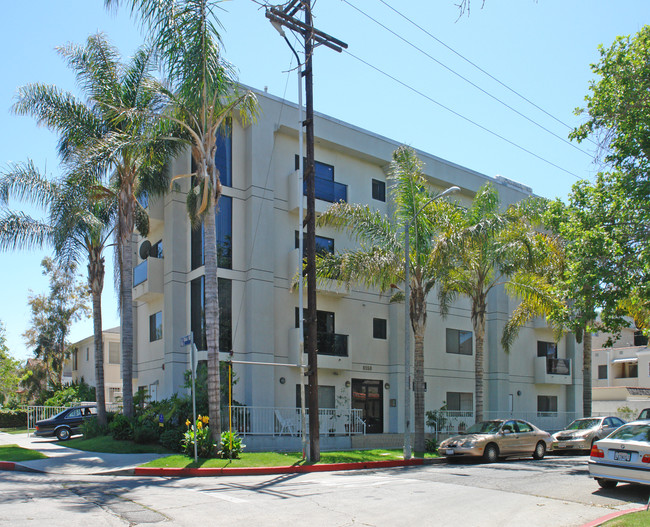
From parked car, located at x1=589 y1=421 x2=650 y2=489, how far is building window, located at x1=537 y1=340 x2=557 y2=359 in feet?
79.0

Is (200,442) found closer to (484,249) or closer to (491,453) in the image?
(491,453)

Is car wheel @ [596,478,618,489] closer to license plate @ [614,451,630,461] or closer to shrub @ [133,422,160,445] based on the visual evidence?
license plate @ [614,451,630,461]

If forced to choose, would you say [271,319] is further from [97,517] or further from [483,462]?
[97,517]

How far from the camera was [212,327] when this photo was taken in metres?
17.4

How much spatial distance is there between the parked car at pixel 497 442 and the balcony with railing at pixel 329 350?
6515 millimetres

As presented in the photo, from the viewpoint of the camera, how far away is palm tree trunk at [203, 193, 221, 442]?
1703cm

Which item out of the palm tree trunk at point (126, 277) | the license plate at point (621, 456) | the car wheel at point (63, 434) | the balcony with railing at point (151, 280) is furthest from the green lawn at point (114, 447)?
the license plate at point (621, 456)

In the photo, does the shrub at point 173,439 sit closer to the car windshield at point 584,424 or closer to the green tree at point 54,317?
the car windshield at point 584,424

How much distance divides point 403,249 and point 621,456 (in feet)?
37.2

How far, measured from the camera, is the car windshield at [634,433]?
1196cm

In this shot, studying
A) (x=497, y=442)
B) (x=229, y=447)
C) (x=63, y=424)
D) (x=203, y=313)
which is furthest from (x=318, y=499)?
(x=63, y=424)

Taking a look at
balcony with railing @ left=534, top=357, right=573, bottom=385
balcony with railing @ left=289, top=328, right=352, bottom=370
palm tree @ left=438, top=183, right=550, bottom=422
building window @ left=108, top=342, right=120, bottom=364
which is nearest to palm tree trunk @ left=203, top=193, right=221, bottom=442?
balcony with railing @ left=289, top=328, right=352, bottom=370

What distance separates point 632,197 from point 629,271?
1917 millimetres

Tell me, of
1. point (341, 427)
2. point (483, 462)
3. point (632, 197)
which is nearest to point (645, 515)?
point (632, 197)
